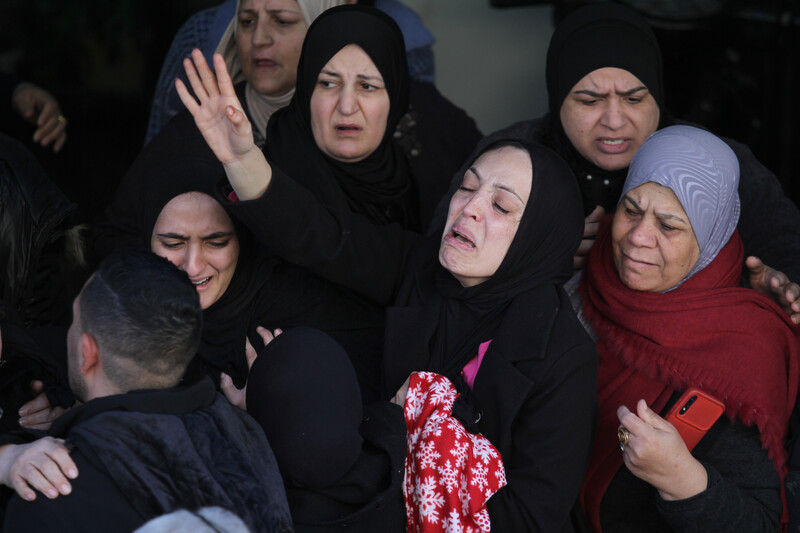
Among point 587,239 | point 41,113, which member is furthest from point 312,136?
point 41,113

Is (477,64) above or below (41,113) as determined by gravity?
below

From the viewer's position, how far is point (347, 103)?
2.81 metres

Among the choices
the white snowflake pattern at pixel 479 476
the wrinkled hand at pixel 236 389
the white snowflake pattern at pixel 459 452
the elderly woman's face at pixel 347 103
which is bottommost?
the white snowflake pattern at pixel 479 476

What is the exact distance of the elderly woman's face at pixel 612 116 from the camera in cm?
298

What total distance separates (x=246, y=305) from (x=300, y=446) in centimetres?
78

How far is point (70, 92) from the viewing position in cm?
557

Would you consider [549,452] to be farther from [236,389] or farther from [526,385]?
[236,389]

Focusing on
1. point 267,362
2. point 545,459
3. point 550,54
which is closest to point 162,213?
point 267,362

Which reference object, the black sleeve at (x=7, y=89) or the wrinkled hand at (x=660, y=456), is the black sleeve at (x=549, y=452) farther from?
the black sleeve at (x=7, y=89)

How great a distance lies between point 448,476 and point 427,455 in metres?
0.07

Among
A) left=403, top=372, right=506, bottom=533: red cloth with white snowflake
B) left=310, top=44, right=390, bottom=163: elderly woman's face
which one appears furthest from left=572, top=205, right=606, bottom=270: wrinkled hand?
left=403, top=372, right=506, bottom=533: red cloth with white snowflake

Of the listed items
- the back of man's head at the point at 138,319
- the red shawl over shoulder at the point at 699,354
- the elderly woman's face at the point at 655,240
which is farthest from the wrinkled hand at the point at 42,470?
the elderly woman's face at the point at 655,240

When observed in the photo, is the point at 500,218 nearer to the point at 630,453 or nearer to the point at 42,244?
the point at 630,453

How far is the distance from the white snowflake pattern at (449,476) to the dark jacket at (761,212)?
120 cm
